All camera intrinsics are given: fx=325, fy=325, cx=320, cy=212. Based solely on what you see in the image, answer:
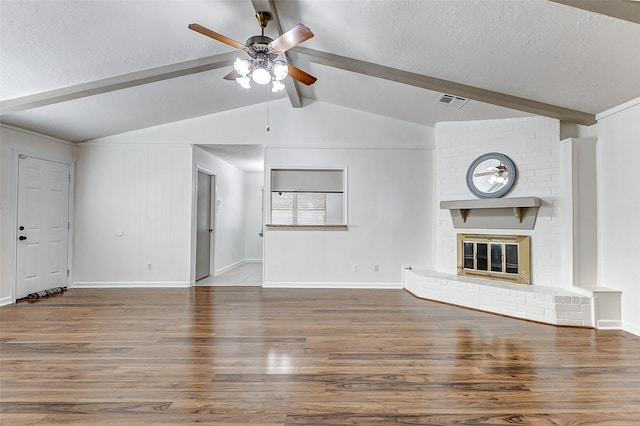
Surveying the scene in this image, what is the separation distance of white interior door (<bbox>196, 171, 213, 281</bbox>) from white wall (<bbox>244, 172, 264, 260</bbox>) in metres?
2.20

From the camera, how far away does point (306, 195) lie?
5.42 metres

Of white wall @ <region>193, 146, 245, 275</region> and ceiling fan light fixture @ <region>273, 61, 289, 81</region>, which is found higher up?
ceiling fan light fixture @ <region>273, 61, 289, 81</region>

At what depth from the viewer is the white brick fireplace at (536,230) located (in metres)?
3.61

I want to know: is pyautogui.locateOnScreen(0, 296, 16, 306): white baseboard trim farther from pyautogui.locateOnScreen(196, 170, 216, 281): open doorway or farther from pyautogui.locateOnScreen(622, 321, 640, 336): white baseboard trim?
pyautogui.locateOnScreen(622, 321, 640, 336): white baseboard trim

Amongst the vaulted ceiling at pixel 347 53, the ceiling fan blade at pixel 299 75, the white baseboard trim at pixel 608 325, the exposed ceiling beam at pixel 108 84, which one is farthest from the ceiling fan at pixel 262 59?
the white baseboard trim at pixel 608 325

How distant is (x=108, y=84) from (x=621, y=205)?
18.7ft

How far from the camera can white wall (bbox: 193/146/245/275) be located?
6.32m

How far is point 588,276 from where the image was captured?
12.2 ft

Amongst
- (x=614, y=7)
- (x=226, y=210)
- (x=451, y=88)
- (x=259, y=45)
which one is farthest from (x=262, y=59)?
(x=226, y=210)

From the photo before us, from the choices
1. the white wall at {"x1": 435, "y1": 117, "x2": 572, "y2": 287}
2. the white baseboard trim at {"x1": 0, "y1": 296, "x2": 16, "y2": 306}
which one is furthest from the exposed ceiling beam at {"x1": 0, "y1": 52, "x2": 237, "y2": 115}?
the white wall at {"x1": 435, "y1": 117, "x2": 572, "y2": 287}

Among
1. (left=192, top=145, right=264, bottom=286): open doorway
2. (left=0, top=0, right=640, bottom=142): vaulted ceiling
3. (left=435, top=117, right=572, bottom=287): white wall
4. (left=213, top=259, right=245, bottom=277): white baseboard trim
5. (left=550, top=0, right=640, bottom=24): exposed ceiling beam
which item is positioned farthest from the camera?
(left=213, top=259, right=245, bottom=277): white baseboard trim

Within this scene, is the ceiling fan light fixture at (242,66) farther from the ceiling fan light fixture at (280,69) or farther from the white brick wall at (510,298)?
the white brick wall at (510,298)

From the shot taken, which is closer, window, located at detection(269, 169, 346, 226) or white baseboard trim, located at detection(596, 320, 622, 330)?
white baseboard trim, located at detection(596, 320, 622, 330)

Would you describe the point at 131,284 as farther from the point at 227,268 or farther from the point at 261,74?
the point at 261,74
